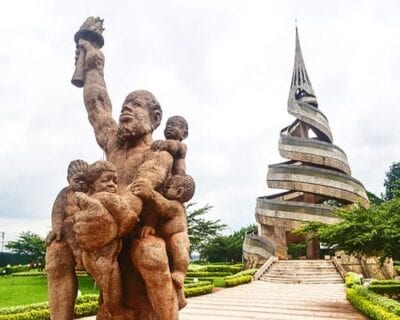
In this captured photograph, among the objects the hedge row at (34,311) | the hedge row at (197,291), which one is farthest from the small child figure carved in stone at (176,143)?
the hedge row at (197,291)

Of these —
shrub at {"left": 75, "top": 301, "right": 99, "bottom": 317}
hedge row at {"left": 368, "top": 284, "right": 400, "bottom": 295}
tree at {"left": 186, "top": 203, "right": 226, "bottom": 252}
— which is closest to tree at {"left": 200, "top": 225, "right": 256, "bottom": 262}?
tree at {"left": 186, "top": 203, "right": 226, "bottom": 252}

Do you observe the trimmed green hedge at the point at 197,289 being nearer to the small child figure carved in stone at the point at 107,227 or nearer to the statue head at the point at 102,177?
the small child figure carved in stone at the point at 107,227

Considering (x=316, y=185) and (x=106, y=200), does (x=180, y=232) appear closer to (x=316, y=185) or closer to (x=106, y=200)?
(x=106, y=200)

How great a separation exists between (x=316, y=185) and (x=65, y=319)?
20.2 m

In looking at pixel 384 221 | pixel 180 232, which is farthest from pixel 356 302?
pixel 180 232

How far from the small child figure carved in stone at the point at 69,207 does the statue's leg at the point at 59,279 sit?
0.20ft

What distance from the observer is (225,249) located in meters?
41.9

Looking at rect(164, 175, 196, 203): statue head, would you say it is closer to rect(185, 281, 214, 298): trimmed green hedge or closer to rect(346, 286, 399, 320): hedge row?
rect(346, 286, 399, 320): hedge row

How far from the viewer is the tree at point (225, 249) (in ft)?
136

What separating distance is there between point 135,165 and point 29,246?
1197 inches

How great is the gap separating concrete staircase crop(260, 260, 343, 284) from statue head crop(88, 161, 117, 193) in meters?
17.0

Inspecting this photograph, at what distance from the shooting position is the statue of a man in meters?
2.58

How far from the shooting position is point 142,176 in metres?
2.83

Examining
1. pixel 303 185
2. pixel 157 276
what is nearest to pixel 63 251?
pixel 157 276
